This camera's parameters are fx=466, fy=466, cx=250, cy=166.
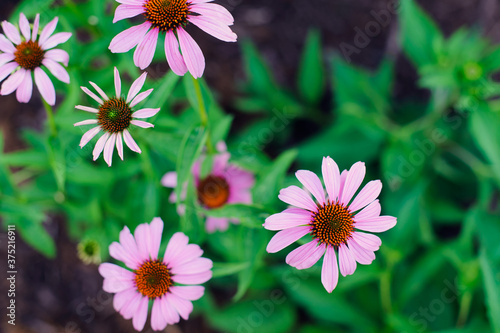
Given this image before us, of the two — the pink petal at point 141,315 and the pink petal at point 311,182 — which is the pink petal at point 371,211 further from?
the pink petal at point 141,315

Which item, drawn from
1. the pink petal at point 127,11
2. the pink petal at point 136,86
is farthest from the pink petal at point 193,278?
the pink petal at point 127,11

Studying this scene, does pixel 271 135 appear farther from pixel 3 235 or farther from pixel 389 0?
pixel 3 235

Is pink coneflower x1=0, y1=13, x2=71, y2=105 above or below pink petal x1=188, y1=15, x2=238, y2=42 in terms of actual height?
above

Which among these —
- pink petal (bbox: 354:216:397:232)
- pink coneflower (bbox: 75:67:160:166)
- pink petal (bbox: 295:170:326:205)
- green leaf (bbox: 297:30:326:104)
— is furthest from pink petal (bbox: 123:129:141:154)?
green leaf (bbox: 297:30:326:104)

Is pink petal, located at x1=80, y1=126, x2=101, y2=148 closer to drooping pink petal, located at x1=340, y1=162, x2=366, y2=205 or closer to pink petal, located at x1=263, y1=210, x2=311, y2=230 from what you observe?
pink petal, located at x1=263, y1=210, x2=311, y2=230

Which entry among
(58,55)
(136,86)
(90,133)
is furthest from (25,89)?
(136,86)

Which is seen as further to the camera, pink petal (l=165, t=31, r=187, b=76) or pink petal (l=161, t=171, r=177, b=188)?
pink petal (l=161, t=171, r=177, b=188)

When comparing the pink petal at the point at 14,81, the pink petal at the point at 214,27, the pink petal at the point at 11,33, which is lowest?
the pink petal at the point at 214,27
